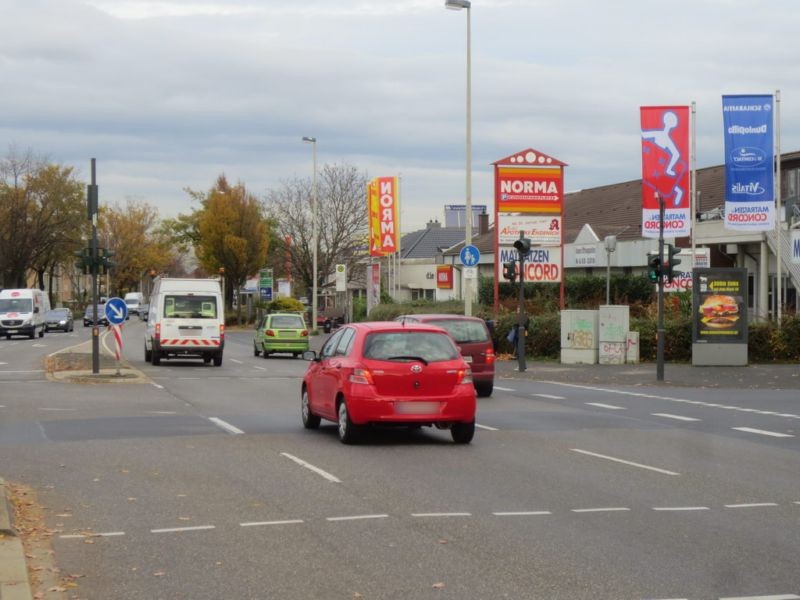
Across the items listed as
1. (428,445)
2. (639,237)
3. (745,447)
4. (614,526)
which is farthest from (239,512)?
(639,237)

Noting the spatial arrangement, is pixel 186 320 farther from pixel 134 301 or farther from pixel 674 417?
pixel 134 301

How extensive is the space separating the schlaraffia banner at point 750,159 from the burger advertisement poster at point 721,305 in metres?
1.98

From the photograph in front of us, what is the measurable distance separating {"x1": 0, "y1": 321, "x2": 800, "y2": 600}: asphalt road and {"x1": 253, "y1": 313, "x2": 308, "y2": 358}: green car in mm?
21545

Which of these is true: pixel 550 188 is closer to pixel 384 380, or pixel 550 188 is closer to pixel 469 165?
pixel 469 165

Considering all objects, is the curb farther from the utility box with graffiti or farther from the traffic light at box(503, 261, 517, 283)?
the utility box with graffiti

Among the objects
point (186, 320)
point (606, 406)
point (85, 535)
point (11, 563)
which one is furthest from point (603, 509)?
point (186, 320)

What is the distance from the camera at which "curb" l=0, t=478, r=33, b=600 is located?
688 cm

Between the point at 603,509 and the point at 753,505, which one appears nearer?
the point at 603,509

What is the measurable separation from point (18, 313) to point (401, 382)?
4887 centimetres

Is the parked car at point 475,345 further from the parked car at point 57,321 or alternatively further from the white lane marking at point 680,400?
the parked car at point 57,321

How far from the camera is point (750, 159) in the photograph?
3338cm

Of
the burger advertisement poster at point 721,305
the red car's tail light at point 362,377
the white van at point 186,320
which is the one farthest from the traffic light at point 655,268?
the red car's tail light at point 362,377

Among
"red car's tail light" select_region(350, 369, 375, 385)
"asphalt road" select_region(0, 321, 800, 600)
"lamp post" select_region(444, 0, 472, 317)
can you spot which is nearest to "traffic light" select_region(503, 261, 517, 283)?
"lamp post" select_region(444, 0, 472, 317)

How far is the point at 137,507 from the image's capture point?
1027 cm
